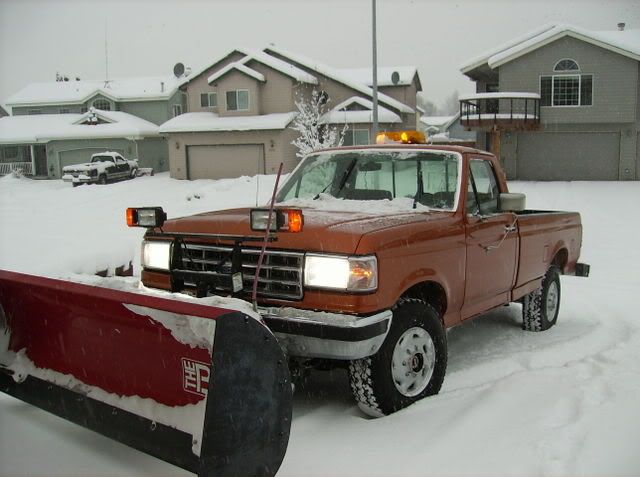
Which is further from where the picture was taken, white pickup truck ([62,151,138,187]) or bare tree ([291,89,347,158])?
white pickup truck ([62,151,138,187])

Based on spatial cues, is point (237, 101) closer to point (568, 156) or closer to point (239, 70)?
point (239, 70)

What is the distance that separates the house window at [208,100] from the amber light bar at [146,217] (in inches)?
1279

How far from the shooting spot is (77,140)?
39.8 m

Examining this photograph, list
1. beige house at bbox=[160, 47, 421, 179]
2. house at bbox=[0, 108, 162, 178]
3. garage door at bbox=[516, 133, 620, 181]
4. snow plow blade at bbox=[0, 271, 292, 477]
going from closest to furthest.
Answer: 1. snow plow blade at bbox=[0, 271, 292, 477]
2. garage door at bbox=[516, 133, 620, 181]
3. beige house at bbox=[160, 47, 421, 179]
4. house at bbox=[0, 108, 162, 178]

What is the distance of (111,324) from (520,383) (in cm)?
302

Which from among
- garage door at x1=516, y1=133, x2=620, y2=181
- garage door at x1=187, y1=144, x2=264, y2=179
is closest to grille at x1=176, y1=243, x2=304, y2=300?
garage door at x1=516, y1=133, x2=620, y2=181

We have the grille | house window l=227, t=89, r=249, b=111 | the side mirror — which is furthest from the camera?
house window l=227, t=89, r=249, b=111

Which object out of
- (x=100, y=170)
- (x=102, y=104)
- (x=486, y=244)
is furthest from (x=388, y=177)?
(x=102, y=104)

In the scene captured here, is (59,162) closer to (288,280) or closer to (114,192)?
(114,192)

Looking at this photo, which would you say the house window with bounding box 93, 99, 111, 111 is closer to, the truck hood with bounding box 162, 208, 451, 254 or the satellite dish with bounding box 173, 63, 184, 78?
the satellite dish with bounding box 173, 63, 184, 78

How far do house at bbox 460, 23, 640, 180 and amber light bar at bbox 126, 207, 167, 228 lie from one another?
84.1ft

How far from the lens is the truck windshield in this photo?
5.47m

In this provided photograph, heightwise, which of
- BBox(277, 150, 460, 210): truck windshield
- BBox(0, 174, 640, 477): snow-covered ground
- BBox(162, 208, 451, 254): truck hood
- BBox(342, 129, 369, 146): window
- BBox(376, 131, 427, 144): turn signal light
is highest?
BBox(342, 129, 369, 146): window

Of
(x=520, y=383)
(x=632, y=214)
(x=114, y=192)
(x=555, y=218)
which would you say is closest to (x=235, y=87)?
(x=114, y=192)
